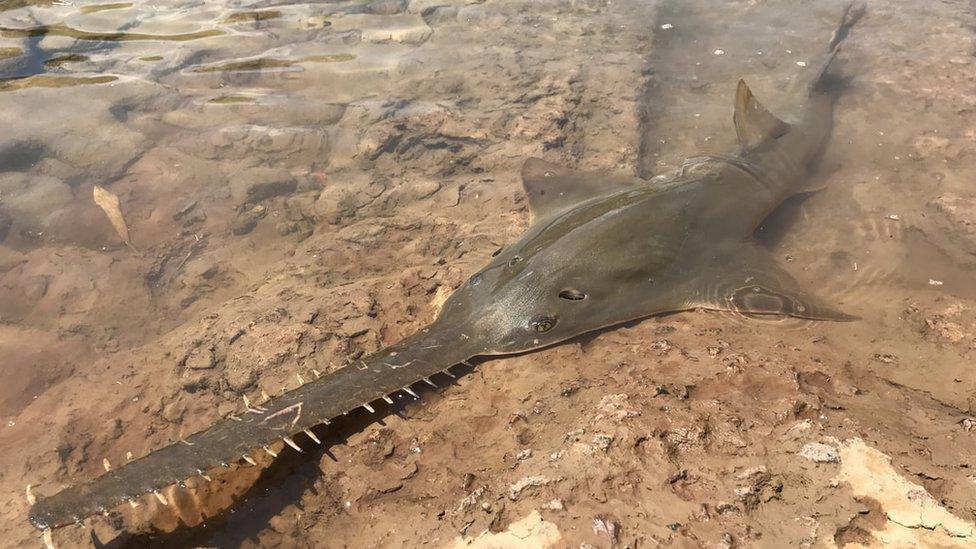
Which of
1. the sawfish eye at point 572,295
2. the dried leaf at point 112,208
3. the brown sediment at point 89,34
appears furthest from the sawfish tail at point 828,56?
the brown sediment at point 89,34

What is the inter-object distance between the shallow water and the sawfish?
0.25 metres

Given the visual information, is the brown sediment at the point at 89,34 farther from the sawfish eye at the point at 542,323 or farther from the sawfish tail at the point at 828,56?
the sawfish tail at the point at 828,56

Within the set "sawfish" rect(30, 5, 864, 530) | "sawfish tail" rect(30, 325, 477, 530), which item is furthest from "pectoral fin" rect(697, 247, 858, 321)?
"sawfish tail" rect(30, 325, 477, 530)

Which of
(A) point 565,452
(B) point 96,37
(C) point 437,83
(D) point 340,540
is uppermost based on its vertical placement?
(B) point 96,37

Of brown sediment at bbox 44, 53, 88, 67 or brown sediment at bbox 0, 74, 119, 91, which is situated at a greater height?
brown sediment at bbox 44, 53, 88, 67

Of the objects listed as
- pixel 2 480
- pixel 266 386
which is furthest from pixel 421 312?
pixel 2 480

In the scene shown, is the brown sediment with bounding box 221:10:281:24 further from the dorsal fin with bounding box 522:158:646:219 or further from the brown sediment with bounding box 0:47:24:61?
the dorsal fin with bounding box 522:158:646:219

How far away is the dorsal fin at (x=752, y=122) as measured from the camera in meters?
6.88

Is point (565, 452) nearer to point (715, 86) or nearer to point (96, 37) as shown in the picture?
point (715, 86)

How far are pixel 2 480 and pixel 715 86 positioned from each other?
926 centimetres

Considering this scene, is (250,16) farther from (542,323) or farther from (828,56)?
(828,56)

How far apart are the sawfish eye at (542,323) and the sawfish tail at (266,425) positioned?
0.57 meters

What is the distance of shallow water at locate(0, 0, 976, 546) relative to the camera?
3.42 meters

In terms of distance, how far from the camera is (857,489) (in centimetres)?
306
